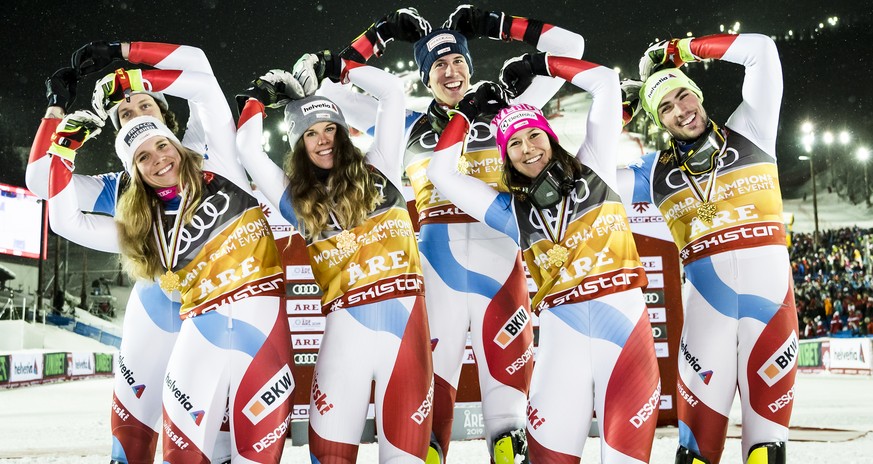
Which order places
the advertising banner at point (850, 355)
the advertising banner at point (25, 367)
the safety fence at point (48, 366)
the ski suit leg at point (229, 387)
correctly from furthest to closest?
1. the advertising banner at point (25, 367)
2. the safety fence at point (48, 366)
3. the advertising banner at point (850, 355)
4. the ski suit leg at point (229, 387)

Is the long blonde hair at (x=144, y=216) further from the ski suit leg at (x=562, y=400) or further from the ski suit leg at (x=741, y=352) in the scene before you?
the ski suit leg at (x=741, y=352)

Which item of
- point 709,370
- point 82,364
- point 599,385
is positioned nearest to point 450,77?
point 599,385

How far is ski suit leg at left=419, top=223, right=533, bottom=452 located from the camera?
452 centimetres

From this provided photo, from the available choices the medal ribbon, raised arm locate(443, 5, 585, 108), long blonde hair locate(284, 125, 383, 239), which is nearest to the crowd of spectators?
raised arm locate(443, 5, 585, 108)

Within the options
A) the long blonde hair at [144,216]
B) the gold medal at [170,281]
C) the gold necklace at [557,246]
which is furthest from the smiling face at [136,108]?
the gold necklace at [557,246]

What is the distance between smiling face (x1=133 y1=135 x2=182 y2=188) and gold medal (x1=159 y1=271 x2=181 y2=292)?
482 millimetres

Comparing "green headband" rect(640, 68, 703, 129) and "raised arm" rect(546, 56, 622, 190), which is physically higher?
"green headband" rect(640, 68, 703, 129)

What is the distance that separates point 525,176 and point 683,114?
1.11m

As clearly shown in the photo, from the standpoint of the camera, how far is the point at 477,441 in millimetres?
7910

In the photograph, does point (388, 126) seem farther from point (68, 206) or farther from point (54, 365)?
point (54, 365)

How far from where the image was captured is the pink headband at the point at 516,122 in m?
4.20

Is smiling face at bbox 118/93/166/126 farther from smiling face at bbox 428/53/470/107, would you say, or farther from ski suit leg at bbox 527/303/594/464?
ski suit leg at bbox 527/303/594/464

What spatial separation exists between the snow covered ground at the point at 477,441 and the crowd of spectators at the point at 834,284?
31.1 feet

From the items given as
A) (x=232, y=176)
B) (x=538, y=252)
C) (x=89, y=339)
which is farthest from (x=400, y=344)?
(x=89, y=339)
